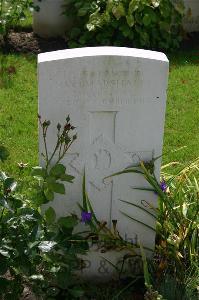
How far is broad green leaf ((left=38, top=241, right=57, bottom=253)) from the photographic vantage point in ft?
9.34

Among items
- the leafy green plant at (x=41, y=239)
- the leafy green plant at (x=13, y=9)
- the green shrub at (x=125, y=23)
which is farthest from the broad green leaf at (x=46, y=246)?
the leafy green plant at (x=13, y=9)

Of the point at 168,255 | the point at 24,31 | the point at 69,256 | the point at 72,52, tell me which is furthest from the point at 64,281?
the point at 24,31

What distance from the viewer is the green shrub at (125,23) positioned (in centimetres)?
666

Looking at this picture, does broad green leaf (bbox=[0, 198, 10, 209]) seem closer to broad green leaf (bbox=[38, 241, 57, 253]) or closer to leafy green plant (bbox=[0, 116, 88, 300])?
leafy green plant (bbox=[0, 116, 88, 300])

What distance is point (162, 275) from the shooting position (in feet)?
11.1

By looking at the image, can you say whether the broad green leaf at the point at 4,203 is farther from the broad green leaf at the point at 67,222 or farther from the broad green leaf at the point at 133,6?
the broad green leaf at the point at 133,6

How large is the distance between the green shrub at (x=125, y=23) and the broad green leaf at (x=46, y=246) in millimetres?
4091

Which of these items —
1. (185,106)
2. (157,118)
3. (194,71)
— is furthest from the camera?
(194,71)

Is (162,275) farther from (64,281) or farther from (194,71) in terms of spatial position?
(194,71)

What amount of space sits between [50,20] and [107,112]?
4.26 m

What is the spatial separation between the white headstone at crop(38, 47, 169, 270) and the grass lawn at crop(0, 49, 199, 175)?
4.40ft

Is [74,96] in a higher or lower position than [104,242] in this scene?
higher

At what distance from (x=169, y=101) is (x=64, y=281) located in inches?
121

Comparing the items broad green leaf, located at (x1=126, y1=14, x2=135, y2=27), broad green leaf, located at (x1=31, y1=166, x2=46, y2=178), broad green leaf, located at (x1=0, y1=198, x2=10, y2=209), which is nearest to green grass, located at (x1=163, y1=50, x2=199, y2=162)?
broad green leaf, located at (x1=126, y1=14, x2=135, y2=27)
